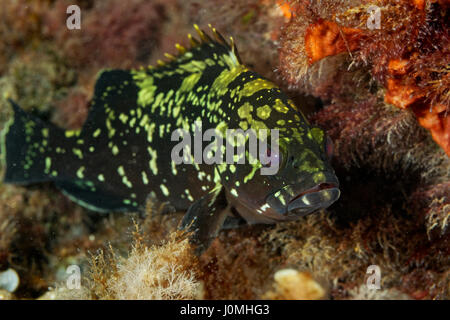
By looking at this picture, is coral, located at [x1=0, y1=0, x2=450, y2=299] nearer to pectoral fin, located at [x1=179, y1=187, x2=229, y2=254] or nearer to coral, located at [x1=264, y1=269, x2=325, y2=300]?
coral, located at [x1=264, y1=269, x2=325, y2=300]

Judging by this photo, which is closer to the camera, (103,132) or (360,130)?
(360,130)

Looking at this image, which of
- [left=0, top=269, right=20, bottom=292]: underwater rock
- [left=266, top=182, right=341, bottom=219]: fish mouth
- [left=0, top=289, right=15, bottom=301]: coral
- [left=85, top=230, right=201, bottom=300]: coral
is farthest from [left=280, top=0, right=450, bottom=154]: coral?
[left=0, top=269, right=20, bottom=292]: underwater rock

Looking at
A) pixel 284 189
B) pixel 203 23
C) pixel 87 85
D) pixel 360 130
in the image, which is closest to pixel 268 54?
pixel 203 23

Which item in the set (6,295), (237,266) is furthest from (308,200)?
(6,295)

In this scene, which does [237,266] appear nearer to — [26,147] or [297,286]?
[297,286]

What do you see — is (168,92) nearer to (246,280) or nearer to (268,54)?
(268,54)

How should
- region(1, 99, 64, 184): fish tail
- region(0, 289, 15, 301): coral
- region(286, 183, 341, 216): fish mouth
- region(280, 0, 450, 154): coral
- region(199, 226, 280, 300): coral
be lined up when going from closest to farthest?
1. region(280, 0, 450, 154): coral
2. region(286, 183, 341, 216): fish mouth
3. region(199, 226, 280, 300): coral
4. region(0, 289, 15, 301): coral
5. region(1, 99, 64, 184): fish tail
